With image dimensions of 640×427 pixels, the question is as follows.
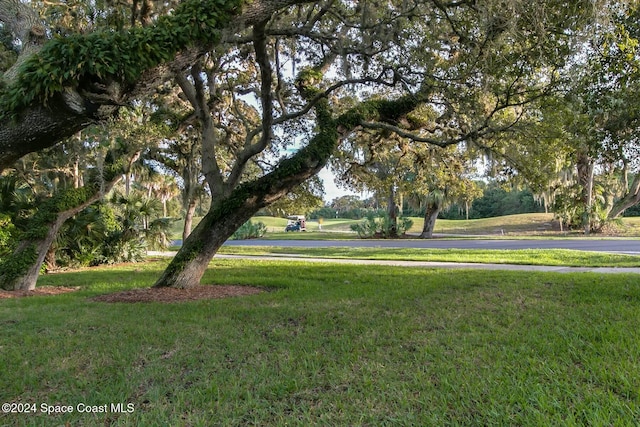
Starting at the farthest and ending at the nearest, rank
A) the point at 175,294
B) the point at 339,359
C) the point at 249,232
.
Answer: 1. the point at 249,232
2. the point at 175,294
3. the point at 339,359

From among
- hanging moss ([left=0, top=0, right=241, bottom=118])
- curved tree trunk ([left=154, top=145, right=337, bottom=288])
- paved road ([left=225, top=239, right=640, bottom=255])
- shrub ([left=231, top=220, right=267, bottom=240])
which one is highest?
hanging moss ([left=0, top=0, right=241, bottom=118])

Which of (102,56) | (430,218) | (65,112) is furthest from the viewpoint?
(430,218)

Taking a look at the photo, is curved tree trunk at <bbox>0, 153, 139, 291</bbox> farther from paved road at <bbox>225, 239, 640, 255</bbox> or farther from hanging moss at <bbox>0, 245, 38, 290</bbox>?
paved road at <bbox>225, 239, 640, 255</bbox>

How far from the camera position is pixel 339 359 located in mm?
3854

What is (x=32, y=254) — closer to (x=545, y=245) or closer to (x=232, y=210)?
(x=232, y=210)

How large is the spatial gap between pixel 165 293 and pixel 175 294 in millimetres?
220

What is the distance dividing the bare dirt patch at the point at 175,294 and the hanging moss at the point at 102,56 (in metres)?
4.90

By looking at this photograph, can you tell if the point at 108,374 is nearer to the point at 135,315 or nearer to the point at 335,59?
the point at 135,315

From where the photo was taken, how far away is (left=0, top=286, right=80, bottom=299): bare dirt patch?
8016 mm

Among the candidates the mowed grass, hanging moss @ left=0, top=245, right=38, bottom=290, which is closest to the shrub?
hanging moss @ left=0, top=245, right=38, bottom=290

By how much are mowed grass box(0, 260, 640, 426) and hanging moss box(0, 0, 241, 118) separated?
2343 mm

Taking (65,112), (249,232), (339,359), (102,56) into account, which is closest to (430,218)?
(249,232)

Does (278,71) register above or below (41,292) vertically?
above

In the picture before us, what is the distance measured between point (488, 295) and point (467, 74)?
3894mm
